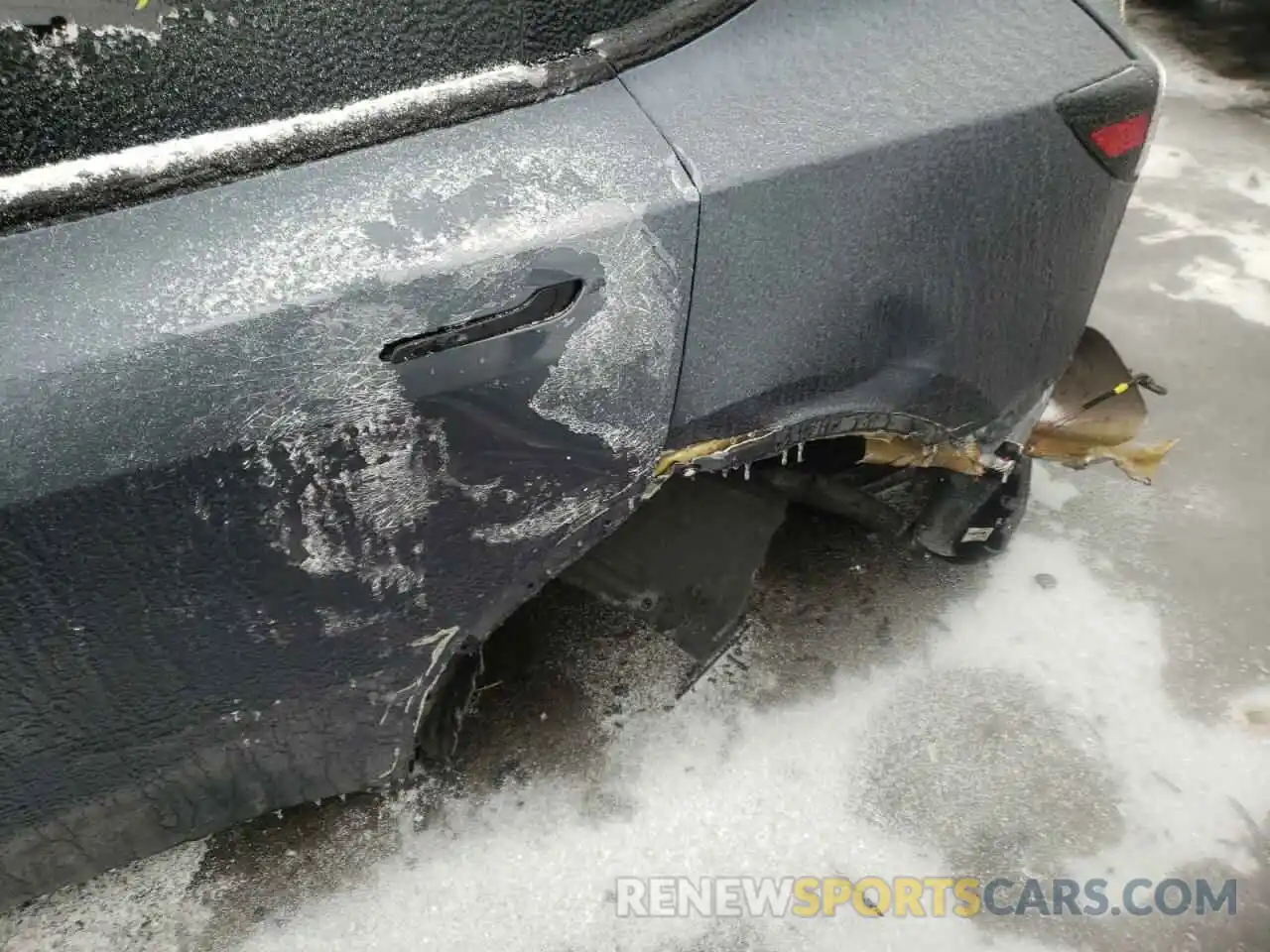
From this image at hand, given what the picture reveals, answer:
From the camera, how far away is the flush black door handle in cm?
101

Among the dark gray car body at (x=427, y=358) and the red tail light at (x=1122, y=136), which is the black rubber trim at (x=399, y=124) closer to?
the dark gray car body at (x=427, y=358)

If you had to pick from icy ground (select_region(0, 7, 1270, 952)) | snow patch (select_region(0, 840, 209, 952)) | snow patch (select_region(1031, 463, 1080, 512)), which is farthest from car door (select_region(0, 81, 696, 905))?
snow patch (select_region(1031, 463, 1080, 512))

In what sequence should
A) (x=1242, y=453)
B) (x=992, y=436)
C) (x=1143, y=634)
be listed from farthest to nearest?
(x=1242, y=453) < (x=1143, y=634) < (x=992, y=436)

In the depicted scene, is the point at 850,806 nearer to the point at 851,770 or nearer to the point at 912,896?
the point at 851,770

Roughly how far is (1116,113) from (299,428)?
4.10 ft

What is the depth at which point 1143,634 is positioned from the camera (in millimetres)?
1977

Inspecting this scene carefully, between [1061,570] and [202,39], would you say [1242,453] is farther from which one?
[202,39]

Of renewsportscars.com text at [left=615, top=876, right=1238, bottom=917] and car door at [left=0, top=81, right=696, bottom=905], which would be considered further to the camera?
renewsportscars.com text at [left=615, top=876, right=1238, bottom=917]

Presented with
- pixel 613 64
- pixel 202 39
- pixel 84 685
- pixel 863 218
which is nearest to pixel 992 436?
pixel 863 218

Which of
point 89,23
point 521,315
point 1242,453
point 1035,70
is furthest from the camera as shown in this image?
point 1242,453

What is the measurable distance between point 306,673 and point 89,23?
801 mm

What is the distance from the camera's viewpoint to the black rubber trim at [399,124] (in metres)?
0.96

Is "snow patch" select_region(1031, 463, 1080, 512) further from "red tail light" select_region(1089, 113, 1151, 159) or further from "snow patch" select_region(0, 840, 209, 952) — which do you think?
"snow patch" select_region(0, 840, 209, 952)

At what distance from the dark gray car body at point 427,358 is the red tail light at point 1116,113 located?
1.0 inches
